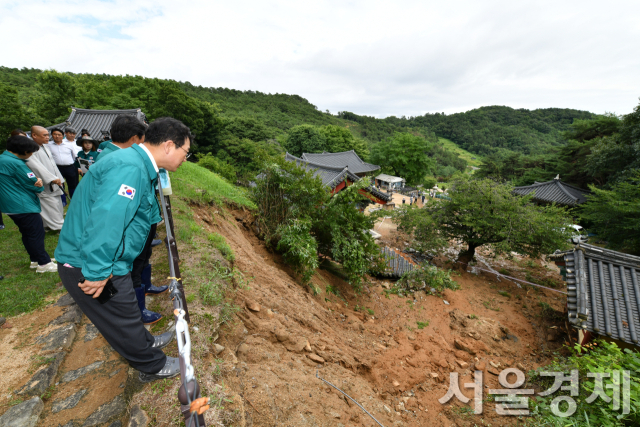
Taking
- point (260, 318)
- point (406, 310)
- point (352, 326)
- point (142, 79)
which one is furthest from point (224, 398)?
point (142, 79)

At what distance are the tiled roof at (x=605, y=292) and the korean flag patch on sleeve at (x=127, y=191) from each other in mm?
8559

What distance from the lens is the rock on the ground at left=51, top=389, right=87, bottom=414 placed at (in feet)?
7.08

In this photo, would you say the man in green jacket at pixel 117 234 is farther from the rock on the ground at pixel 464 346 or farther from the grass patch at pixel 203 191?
the rock on the ground at pixel 464 346

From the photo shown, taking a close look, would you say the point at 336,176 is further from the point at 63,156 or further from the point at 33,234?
the point at 33,234

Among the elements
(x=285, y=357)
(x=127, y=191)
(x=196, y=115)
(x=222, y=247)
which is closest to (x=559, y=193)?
(x=285, y=357)

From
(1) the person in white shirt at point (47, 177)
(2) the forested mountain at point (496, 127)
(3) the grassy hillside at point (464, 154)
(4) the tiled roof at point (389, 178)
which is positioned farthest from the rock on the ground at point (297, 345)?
(2) the forested mountain at point (496, 127)

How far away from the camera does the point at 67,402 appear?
222 centimetres

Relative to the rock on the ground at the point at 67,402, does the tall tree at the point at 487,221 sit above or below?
above

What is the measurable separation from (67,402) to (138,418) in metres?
0.81

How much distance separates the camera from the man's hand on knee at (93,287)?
167 cm

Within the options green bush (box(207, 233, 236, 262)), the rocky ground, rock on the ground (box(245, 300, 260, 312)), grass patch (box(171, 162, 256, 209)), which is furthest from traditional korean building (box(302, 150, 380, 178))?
rock on the ground (box(245, 300, 260, 312))

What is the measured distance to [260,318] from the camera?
13.3 feet

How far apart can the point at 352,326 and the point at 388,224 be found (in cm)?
1642

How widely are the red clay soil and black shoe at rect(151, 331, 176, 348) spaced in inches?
25.7
